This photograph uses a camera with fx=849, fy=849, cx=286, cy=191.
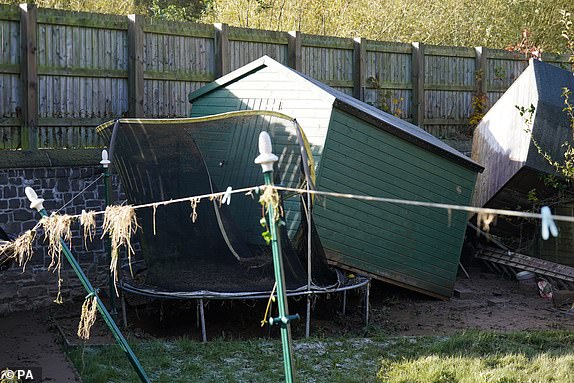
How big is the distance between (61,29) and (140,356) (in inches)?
168

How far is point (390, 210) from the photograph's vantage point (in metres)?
9.80

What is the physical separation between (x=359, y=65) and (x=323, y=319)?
5.03 metres

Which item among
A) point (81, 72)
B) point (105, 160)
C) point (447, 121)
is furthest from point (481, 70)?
point (105, 160)

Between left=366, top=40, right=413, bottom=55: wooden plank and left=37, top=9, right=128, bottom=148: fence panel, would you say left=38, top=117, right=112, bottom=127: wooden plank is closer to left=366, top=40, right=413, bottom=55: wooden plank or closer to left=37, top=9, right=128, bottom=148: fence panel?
left=37, top=9, right=128, bottom=148: fence panel

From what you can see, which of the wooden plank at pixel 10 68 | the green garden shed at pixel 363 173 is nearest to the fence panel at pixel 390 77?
the green garden shed at pixel 363 173

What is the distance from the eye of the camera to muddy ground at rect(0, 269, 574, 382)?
27.5ft

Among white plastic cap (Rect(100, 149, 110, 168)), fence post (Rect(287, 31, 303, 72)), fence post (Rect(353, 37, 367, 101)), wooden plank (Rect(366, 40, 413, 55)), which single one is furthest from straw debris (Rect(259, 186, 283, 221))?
wooden plank (Rect(366, 40, 413, 55))

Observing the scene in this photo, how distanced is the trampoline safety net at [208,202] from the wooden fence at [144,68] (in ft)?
3.94

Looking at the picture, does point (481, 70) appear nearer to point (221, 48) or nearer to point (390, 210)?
point (221, 48)

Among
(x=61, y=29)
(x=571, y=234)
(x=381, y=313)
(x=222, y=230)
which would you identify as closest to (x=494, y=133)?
(x=571, y=234)

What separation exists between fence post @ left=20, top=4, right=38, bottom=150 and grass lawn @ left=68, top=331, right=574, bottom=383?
294 centimetres

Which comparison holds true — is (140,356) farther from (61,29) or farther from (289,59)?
(289,59)

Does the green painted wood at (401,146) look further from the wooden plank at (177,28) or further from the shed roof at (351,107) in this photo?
the wooden plank at (177,28)

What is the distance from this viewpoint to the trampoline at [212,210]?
8539mm
